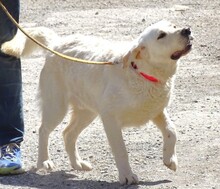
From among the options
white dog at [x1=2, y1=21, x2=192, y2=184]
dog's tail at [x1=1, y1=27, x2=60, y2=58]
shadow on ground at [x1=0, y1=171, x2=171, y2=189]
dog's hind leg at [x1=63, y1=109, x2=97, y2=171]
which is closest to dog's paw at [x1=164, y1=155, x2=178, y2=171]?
white dog at [x1=2, y1=21, x2=192, y2=184]

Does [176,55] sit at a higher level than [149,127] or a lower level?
higher

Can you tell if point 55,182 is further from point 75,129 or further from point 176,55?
point 176,55

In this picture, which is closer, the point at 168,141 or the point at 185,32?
the point at 185,32

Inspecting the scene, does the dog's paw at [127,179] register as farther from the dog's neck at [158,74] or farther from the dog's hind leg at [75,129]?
the dog's hind leg at [75,129]

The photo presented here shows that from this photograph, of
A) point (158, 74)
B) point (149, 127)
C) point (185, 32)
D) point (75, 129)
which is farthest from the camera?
point (149, 127)

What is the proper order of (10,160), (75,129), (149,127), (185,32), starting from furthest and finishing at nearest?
(149,127) < (75,129) < (10,160) < (185,32)

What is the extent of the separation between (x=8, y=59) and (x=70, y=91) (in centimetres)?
57

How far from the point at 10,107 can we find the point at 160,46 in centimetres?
146

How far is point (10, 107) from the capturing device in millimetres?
7379

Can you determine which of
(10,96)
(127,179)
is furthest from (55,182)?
(10,96)

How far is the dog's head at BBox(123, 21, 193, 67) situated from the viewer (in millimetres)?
6629

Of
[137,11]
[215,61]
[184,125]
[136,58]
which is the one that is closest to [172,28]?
[136,58]

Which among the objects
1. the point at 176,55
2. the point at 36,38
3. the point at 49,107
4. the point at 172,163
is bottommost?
the point at 172,163

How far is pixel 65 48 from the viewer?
7.43m
